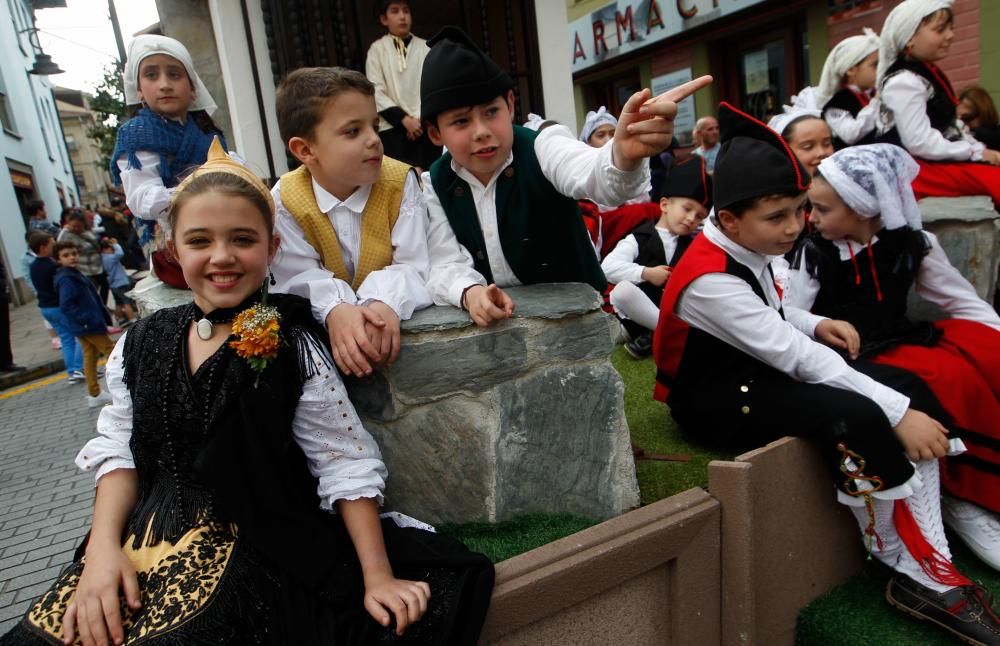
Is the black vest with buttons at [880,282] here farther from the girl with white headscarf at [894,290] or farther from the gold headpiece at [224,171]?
the gold headpiece at [224,171]

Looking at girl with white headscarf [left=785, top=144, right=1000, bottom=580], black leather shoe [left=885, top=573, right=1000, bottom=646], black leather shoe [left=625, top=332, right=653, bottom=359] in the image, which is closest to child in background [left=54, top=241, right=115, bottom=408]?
black leather shoe [left=625, top=332, right=653, bottom=359]

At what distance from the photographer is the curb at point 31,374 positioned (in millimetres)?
7998

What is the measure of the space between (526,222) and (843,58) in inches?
129

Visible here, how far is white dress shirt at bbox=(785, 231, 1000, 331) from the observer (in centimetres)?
257

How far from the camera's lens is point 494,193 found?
7.38 ft

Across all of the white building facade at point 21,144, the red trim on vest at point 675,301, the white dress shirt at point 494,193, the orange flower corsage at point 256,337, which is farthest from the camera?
the white building facade at point 21,144

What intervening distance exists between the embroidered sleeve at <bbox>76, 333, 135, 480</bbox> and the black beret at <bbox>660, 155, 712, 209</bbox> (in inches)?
118

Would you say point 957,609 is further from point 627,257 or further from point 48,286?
point 48,286

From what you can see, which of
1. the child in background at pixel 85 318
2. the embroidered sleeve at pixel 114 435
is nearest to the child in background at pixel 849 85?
the embroidered sleeve at pixel 114 435

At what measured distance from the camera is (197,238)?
1.62m

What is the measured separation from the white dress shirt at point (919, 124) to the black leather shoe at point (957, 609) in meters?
2.53

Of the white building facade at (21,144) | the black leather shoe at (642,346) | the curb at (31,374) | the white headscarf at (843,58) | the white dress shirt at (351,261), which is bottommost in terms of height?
the curb at (31,374)

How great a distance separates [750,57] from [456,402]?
9220 millimetres

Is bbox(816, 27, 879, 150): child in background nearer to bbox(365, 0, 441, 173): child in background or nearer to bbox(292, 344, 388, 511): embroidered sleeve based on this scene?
bbox(365, 0, 441, 173): child in background
